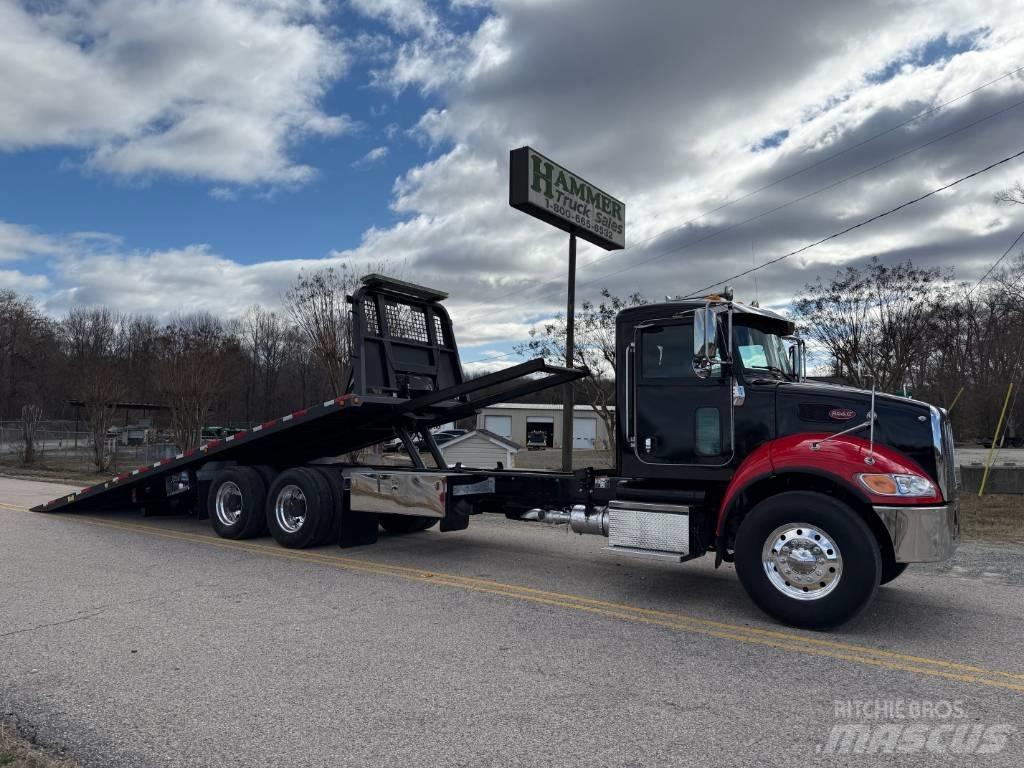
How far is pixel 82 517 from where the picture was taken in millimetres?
11703

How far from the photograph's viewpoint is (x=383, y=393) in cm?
895

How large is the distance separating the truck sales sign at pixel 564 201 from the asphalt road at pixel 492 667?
305 inches

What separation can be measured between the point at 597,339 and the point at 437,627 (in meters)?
20.6

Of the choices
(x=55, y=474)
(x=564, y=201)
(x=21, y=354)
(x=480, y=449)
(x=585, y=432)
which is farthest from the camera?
(x=21, y=354)

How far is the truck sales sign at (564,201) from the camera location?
13445 millimetres

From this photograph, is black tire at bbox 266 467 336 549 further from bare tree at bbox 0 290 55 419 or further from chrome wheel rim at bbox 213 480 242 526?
bare tree at bbox 0 290 55 419

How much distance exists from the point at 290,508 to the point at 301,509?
0.68 ft

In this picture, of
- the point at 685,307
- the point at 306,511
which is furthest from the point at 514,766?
the point at 306,511

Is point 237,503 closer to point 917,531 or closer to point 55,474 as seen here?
point 917,531

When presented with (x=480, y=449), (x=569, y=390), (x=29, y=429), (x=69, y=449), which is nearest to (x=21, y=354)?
(x=69, y=449)

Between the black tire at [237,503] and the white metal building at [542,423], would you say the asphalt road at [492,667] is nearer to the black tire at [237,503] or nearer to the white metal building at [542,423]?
the black tire at [237,503]

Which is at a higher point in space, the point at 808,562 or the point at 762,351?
the point at 762,351

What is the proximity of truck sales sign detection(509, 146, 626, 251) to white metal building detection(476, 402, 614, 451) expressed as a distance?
33778 millimetres

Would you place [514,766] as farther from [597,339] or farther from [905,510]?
[597,339]
